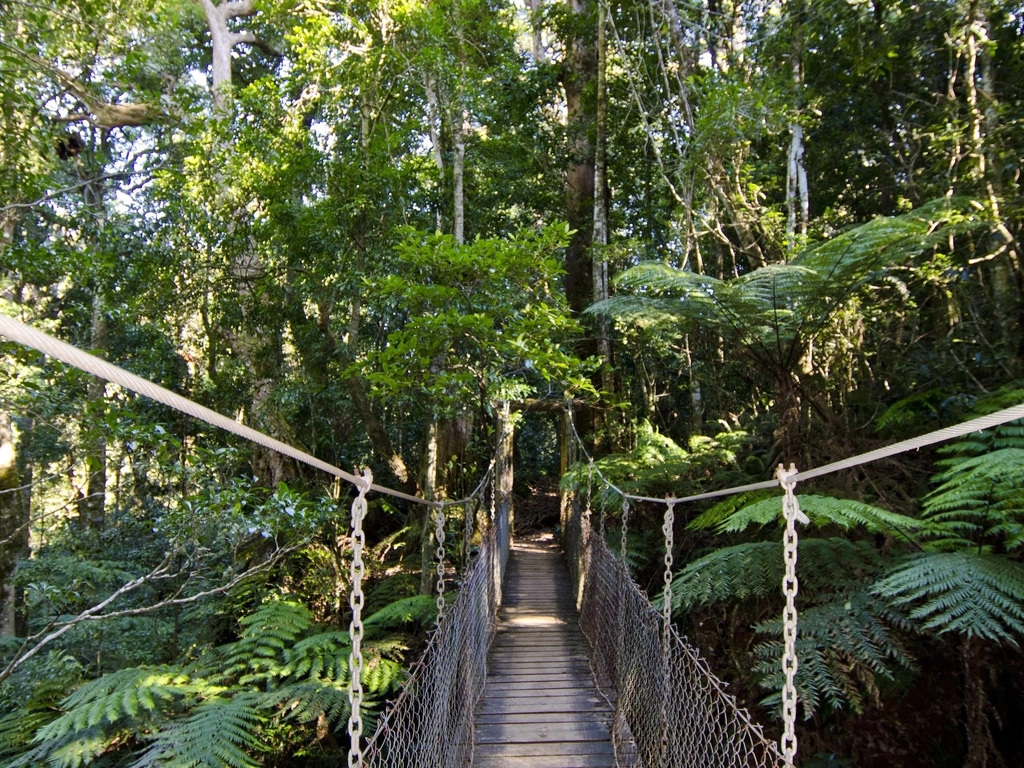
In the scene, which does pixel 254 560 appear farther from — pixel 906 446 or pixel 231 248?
pixel 906 446

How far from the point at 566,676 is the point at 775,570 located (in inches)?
55.4

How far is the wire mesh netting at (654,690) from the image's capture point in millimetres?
1667

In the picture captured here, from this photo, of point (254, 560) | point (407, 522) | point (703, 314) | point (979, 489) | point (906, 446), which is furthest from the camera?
point (407, 522)

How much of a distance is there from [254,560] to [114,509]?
3.74 meters

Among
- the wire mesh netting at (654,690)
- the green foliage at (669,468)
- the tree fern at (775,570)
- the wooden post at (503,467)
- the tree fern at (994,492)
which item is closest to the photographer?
the wire mesh netting at (654,690)

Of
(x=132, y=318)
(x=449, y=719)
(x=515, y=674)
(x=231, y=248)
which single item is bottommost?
(x=515, y=674)

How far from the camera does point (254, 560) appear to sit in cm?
589

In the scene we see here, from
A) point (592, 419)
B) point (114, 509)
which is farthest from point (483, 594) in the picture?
point (114, 509)

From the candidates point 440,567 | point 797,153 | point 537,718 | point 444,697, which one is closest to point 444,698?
point 444,697

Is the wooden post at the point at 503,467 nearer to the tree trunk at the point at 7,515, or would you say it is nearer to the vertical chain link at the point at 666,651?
the tree trunk at the point at 7,515

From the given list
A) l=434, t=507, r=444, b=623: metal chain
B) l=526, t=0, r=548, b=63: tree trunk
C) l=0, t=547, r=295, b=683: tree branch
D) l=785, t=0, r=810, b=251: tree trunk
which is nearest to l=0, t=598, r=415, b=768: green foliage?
l=0, t=547, r=295, b=683: tree branch

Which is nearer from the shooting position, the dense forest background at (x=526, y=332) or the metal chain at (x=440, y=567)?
the metal chain at (x=440, y=567)

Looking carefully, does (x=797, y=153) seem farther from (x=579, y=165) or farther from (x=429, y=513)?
(x=429, y=513)

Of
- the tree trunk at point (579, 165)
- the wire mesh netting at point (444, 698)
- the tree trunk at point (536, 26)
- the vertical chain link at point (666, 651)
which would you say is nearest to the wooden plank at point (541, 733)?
the wire mesh netting at point (444, 698)
